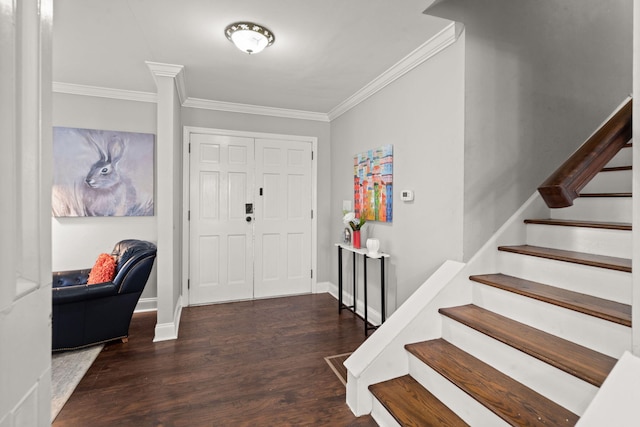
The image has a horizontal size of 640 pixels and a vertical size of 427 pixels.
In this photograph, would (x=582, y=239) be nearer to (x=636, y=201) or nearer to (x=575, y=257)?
(x=575, y=257)

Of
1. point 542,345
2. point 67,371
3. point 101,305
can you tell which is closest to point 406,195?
point 542,345

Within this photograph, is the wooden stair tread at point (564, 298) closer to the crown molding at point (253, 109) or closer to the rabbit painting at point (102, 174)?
the crown molding at point (253, 109)

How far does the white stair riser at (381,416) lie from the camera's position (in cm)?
168

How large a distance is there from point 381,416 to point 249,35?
2.56m

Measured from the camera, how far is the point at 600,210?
2072 millimetres

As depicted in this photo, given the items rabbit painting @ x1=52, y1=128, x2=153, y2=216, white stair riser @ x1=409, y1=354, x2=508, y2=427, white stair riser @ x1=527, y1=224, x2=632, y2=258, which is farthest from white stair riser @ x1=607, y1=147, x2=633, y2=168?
rabbit painting @ x1=52, y1=128, x2=153, y2=216

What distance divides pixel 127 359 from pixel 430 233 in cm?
257

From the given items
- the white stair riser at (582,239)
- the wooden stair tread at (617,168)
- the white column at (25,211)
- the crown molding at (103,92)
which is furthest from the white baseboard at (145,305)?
the wooden stair tread at (617,168)

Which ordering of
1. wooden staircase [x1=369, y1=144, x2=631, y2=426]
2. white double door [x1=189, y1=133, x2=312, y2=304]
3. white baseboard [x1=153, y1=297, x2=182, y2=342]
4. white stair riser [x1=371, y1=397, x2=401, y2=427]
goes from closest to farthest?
wooden staircase [x1=369, y1=144, x2=631, y2=426], white stair riser [x1=371, y1=397, x2=401, y2=427], white baseboard [x1=153, y1=297, x2=182, y2=342], white double door [x1=189, y1=133, x2=312, y2=304]

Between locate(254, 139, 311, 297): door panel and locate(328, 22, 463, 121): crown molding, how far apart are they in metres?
0.96

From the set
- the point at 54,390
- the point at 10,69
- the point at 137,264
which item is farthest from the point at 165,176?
the point at 10,69

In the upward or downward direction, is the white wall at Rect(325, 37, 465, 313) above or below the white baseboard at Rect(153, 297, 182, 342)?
above

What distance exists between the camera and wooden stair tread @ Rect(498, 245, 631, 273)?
1.55 m

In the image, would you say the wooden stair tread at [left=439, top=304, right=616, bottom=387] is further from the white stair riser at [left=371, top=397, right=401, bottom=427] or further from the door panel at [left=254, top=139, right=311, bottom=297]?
the door panel at [left=254, top=139, right=311, bottom=297]
